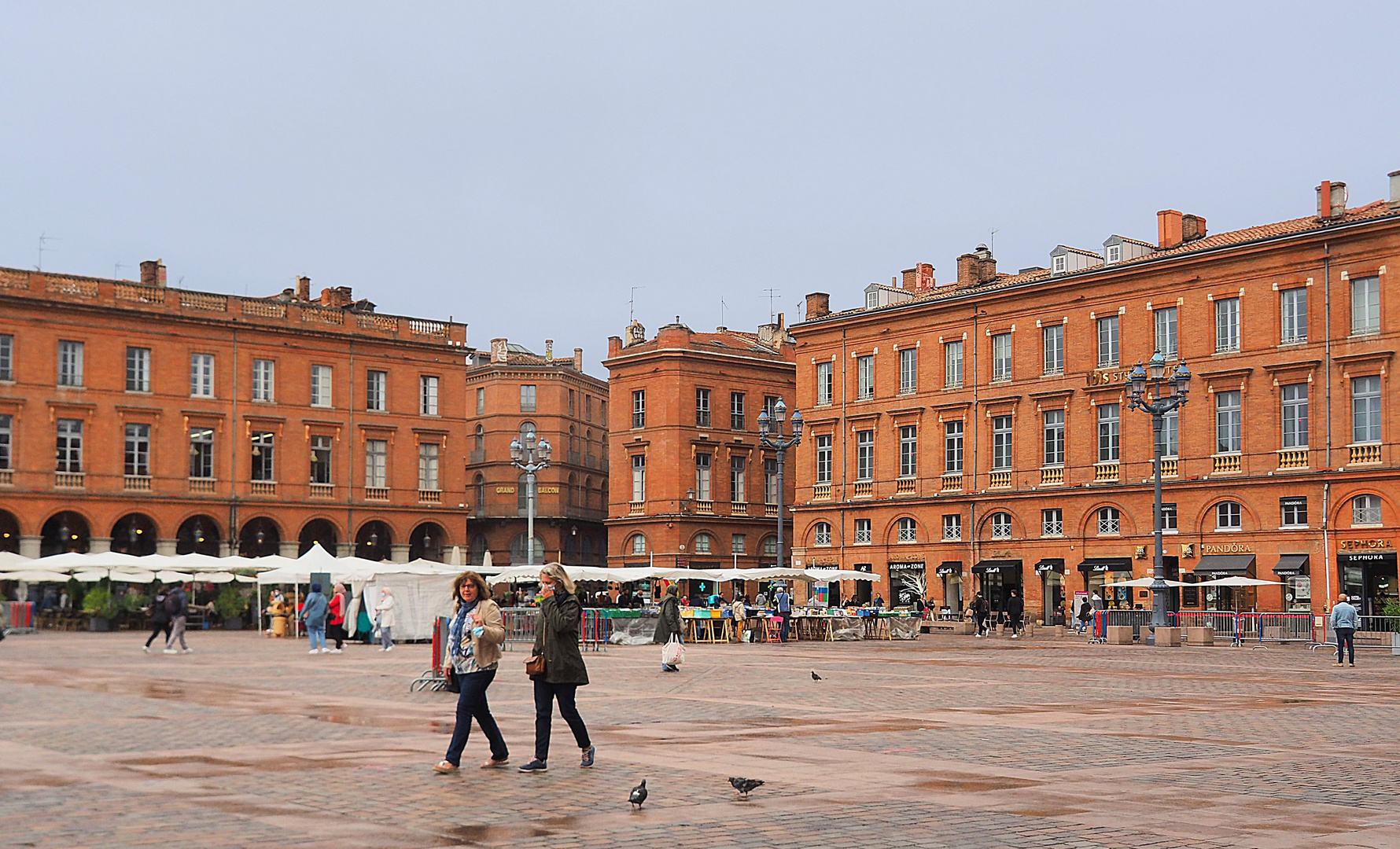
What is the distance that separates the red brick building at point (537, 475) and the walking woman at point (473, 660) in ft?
235

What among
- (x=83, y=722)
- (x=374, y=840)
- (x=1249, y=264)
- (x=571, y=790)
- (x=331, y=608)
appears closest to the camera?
(x=374, y=840)

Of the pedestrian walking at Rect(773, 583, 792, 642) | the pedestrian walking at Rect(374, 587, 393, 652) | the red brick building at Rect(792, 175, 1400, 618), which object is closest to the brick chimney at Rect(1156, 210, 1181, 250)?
the red brick building at Rect(792, 175, 1400, 618)

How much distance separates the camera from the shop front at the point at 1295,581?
51438 mm

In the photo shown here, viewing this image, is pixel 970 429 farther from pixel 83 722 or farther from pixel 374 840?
pixel 374 840

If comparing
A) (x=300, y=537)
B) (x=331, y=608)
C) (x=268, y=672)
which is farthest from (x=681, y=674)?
(x=300, y=537)

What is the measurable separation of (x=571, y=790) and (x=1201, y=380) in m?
47.3

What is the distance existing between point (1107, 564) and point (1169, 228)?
12614mm

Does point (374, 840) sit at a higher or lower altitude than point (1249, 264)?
lower

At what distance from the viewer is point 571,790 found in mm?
11945

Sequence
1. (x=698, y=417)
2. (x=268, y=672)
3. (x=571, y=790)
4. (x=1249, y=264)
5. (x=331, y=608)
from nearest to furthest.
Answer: (x=571, y=790) < (x=268, y=672) < (x=331, y=608) < (x=1249, y=264) < (x=698, y=417)

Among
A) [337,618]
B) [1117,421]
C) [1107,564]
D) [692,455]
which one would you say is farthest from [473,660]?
[692,455]

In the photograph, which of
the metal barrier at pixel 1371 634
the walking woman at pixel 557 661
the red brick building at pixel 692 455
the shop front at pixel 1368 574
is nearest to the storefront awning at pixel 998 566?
the shop front at pixel 1368 574

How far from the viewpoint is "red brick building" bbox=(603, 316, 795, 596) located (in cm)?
7625

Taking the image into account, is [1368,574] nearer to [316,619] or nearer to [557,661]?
[316,619]
